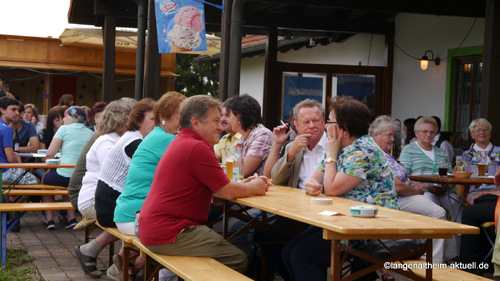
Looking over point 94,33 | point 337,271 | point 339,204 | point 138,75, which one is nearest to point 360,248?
point 339,204

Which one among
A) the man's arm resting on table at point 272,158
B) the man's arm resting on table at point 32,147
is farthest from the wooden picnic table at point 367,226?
the man's arm resting on table at point 32,147

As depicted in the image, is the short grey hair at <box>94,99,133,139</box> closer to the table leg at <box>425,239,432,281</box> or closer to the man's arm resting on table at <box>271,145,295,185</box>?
the man's arm resting on table at <box>271,145,295,185</box>

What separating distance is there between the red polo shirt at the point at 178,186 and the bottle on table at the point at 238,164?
2.84 feet

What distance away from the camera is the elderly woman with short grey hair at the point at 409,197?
6176mm

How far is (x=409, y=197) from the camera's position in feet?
20.5

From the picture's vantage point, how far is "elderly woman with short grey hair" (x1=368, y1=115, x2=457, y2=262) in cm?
618

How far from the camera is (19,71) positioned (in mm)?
21906

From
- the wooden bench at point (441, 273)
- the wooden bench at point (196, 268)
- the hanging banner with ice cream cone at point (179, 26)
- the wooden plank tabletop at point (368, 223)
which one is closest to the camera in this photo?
the wooden plank tabletop at point (368, 223)

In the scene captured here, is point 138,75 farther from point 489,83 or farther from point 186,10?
point 489,83

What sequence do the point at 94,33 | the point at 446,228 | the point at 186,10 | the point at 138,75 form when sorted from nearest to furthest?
1. the point at 446,228
2. the point at 186,10
3. the point at 138,75
4. the point at 94,33

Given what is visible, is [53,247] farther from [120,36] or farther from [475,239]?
[120,36]

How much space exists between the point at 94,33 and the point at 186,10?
7.16 meters

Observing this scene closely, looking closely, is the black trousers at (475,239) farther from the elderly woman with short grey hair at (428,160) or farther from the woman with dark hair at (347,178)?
the woman with dark hair at (347,178)

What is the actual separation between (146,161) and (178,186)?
0.86m
